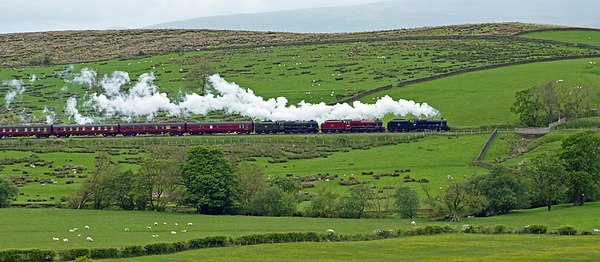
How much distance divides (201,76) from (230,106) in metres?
23.4

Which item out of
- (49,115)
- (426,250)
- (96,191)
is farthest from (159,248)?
(49,115)

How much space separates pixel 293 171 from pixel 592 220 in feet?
145

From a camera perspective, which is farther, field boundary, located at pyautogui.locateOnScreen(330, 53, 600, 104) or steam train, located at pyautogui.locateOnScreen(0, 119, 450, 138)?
field boundary, located at pyautogui.locateOnScreen(330, 53, 600, 104)

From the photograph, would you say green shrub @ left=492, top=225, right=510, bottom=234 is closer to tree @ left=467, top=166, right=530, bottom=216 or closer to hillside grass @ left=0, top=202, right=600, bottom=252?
hillside grass @ left=0, top=202, right=600, bottom=252

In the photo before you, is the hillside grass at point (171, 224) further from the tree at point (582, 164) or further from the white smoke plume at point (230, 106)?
the white smoke plume at point (230, 106)

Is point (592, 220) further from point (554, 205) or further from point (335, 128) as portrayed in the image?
point (335, 128)

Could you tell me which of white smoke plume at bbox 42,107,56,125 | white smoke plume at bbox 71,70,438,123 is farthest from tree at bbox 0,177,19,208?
white smoke plume at bbox 42,107,56,125

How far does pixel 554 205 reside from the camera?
105m

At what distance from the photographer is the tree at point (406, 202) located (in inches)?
3826

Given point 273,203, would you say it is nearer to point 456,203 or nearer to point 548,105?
point 456,203

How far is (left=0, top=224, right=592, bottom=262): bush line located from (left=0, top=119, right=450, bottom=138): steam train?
63550 millimetres

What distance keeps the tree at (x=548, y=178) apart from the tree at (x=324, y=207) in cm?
2186

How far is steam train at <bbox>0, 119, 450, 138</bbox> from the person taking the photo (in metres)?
151

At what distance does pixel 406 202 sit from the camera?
9712 cm
